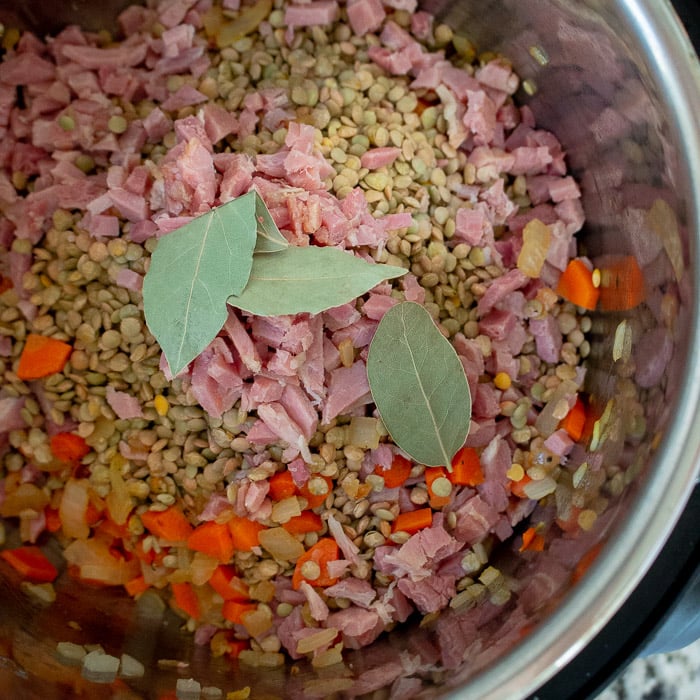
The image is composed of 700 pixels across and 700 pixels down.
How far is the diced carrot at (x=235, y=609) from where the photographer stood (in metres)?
1.31

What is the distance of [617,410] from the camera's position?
1.23 metres

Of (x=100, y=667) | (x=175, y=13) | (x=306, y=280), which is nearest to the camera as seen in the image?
(x=306, y=280)

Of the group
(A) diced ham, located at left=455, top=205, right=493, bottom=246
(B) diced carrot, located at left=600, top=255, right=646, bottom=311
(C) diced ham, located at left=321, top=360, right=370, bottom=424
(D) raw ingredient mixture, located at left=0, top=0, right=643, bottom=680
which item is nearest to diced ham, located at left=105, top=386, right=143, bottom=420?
(D) raw ingredient mixture, located at left=0, top=0, right=643, bottom=680

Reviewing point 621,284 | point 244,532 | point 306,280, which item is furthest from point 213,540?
point 621,284

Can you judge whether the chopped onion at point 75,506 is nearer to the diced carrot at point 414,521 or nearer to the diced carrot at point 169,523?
the diced carrot at point 169,523

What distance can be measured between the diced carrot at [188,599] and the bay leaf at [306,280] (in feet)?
1.81

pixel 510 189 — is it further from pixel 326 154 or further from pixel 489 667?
Answer: pixel 489 667

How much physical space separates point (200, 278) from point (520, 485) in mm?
651

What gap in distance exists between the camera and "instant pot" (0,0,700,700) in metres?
1.01

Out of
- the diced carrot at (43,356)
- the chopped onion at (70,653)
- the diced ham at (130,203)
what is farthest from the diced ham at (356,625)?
the diced ham at (130,203)

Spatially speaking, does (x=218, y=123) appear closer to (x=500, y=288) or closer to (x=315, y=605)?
(x=500, y=288)

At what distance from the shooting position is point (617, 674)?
107cm

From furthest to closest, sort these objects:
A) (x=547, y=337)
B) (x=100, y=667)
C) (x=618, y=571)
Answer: (x=547, y=337) → (x=100, y=667) → (x=618, y=571)

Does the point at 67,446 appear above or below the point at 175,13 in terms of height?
below
